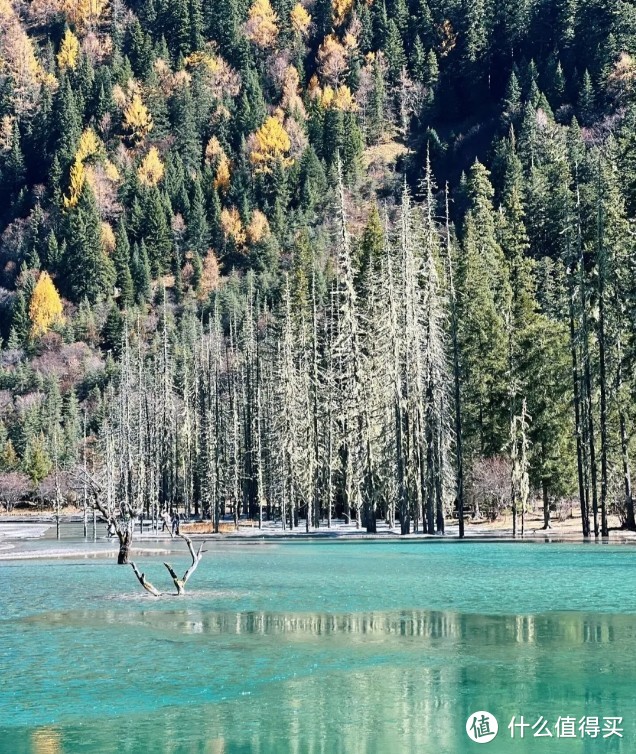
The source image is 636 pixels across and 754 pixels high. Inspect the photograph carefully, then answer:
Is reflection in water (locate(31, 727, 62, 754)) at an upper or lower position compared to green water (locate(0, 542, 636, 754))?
lower

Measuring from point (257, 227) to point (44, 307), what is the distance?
131 ft

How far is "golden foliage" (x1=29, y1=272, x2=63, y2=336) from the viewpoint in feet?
585

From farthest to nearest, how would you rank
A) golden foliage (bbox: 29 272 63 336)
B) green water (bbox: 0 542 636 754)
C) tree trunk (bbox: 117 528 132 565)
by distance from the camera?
golden foliage (bbox: 29 272 63 336) → tree trunk (bbox: 117 528 132 565) → green water (bbox: 0 542 636 754)

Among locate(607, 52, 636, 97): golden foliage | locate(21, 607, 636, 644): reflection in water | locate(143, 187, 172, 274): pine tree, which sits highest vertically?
locate(607, 52, 636, 97): golden foliage

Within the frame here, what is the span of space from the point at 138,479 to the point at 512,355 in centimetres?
4798

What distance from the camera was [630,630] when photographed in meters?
21.5

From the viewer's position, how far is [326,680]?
690 inches

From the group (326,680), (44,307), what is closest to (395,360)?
(326,680)

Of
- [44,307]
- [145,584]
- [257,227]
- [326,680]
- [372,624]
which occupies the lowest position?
[326,680]

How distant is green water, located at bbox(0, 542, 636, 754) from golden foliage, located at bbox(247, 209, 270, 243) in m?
161

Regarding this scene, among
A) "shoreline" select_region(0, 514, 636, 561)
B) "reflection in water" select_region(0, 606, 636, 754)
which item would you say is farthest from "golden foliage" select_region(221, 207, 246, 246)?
"reflection in water" select_region(0, 606, 636, 754)

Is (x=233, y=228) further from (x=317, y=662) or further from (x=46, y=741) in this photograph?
(x=46, y=741)

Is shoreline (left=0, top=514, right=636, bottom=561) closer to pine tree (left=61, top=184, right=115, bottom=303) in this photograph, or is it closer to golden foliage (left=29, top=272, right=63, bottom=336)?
golden foliage (left=29, top=272, right=63, bottom=336)

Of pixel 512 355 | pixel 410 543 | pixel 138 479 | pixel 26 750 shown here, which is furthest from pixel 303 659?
pixel 138 479
